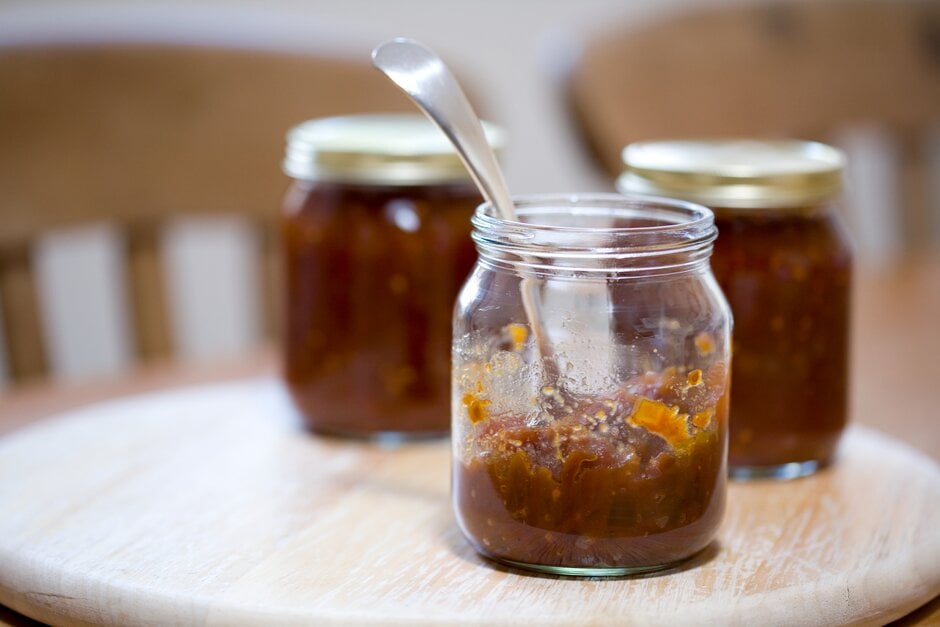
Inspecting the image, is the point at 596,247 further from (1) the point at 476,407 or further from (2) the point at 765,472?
(2) the point at 765,472

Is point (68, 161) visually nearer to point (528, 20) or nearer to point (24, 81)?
point (24, 81)

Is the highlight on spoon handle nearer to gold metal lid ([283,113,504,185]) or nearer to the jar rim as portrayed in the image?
the jar rim

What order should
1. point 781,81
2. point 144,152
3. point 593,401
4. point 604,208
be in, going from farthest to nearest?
point 781,81, point 144,152, point 604,208, point 593,401

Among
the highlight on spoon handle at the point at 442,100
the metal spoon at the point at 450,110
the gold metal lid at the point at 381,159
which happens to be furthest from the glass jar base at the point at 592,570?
the gold metal lid at the point at 381,159

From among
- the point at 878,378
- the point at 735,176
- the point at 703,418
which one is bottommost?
the point at 878,378

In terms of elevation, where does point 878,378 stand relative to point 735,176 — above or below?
below

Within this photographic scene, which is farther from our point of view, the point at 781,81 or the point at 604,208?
the point at 781,81

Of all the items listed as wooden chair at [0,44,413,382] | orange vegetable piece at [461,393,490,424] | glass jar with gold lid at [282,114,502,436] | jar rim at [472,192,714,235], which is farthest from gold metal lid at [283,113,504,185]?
wooden chair at [0,44,413,382]

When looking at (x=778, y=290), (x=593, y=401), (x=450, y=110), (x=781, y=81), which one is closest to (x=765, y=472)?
(x=778, y=290)

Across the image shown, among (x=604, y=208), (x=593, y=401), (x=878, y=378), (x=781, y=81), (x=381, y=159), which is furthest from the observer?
(x=781, y=81)
